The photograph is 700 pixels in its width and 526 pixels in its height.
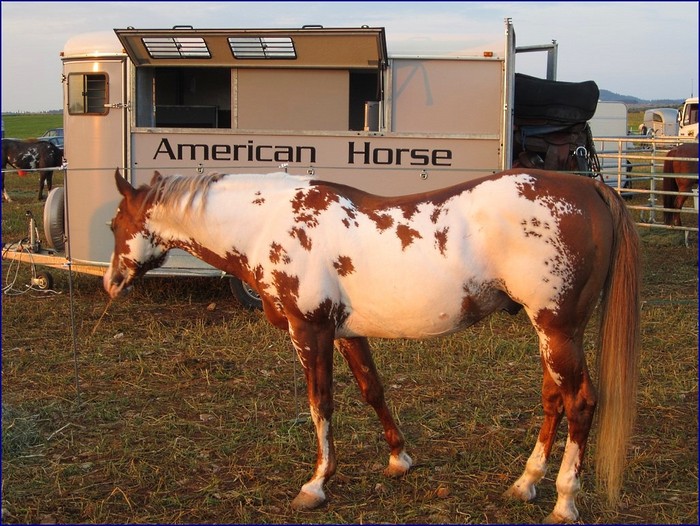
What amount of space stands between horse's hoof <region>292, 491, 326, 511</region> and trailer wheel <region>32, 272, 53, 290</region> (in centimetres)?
566

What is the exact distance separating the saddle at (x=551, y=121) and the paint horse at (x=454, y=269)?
459 centimetres

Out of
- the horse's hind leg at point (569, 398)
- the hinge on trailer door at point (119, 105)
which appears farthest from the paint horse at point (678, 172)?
the horse's hind leg at point (569, 398)

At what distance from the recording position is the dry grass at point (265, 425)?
3.72 meters

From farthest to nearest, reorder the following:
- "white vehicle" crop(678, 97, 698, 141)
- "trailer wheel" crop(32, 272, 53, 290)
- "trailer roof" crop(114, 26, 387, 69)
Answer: "white vehicle" crop(678, 97, 698, 141)
"trailer wheel" crop(32, 272, 53, 290)
"trailer roof" crop(114, 26, 387, 69)

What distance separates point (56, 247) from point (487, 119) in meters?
4.70

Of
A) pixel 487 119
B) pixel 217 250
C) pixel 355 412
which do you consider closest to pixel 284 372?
pixel 355 412

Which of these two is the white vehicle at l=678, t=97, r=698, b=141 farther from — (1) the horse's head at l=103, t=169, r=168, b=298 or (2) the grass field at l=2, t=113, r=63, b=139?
(2) the grass field at l=2, t=113, r=63, b=139

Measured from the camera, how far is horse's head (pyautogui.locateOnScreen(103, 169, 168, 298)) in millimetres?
3881

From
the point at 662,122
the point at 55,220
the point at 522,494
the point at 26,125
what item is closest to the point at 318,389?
the point at 522,494

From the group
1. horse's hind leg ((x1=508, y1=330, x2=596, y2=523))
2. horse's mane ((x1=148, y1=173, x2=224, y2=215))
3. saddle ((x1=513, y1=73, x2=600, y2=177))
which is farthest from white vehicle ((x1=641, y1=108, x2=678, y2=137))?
horse's mane ((x1=148, y1=173, x2=224, y2=215))

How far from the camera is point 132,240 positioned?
3904mm

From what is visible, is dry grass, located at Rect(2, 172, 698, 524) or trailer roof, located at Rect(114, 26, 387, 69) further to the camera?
trailer roof, located at Rect(114, 26, 387, 69)

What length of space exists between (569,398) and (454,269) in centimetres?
80

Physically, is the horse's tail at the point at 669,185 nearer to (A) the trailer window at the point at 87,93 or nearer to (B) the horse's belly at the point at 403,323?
(A) the trailer window at the point at 87,93
